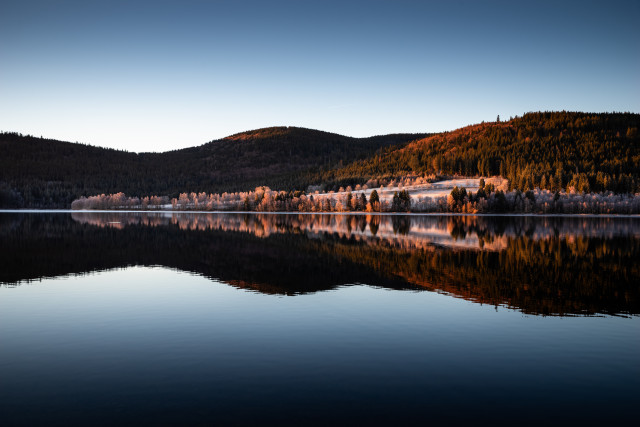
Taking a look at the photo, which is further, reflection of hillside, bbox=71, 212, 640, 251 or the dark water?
reflection of hillside, bbox=71, 212, 640, 251

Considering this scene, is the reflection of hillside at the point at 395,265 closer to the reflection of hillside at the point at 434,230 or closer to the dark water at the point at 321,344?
the dark water at the point at 321,344

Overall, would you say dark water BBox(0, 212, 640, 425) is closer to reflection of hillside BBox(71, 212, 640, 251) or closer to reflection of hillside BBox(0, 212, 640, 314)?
reflection of hillside BBox(0, 212, 640, 314)

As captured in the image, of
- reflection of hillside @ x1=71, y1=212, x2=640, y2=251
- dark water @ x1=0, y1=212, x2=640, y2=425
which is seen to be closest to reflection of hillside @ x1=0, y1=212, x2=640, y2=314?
dark water @ x1=0, y1=212, x2=640, y2=425

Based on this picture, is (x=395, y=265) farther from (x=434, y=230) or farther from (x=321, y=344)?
(x=434, y=230)

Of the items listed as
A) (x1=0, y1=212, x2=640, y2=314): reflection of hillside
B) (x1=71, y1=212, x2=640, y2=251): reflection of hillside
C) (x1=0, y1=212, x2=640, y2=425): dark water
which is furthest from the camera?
(x1=71, y1=212, x2=640, y2=251): reflection of hillside

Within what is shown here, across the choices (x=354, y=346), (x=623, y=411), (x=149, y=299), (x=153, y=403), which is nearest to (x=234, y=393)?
(x=153, y=403)

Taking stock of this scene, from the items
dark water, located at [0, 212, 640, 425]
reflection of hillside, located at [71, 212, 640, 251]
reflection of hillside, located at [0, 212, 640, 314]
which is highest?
dark water, located at [0, 212, 640, 425]

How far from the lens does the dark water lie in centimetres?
1356

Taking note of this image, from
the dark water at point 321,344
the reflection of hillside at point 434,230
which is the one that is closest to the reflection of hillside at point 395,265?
the dark water at point 321,344

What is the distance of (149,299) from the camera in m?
29.1

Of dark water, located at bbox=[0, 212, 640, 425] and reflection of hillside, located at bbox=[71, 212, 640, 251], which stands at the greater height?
dark water, located at bbox=[0, 212, 640, 425]

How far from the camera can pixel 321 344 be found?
19516 millimetres

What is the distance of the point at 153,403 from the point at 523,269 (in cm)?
3236

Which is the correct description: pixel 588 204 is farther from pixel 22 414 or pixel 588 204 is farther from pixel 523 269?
pixel 22 414
